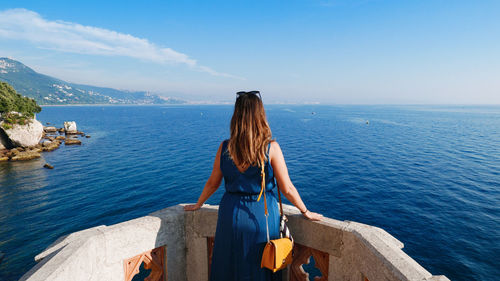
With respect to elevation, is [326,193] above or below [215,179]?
below

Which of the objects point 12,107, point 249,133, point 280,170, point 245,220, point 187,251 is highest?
point 249,133

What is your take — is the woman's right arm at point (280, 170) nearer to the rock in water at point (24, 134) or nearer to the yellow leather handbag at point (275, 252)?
the yellow leather handbag at point (275, 252)

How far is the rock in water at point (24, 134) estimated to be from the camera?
1758 inches

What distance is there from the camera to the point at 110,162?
39.5 meters

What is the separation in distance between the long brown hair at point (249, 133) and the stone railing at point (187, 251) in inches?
48.5

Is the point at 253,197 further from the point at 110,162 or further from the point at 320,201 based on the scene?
the point at 110,162

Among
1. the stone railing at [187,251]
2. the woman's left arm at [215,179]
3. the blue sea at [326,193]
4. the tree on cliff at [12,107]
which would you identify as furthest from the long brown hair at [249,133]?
the tree on cliff at [12,107]

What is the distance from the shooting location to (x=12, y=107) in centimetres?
4756

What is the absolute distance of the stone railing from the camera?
2203mm

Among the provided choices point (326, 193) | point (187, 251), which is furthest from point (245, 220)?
point (326, 193)

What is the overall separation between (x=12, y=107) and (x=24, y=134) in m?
6.65

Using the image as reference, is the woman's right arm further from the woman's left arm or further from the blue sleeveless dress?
the woman's left arm

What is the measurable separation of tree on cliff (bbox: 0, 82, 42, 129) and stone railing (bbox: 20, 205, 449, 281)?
58.7 m

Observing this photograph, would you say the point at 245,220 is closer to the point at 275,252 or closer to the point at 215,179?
the point at 275,252
